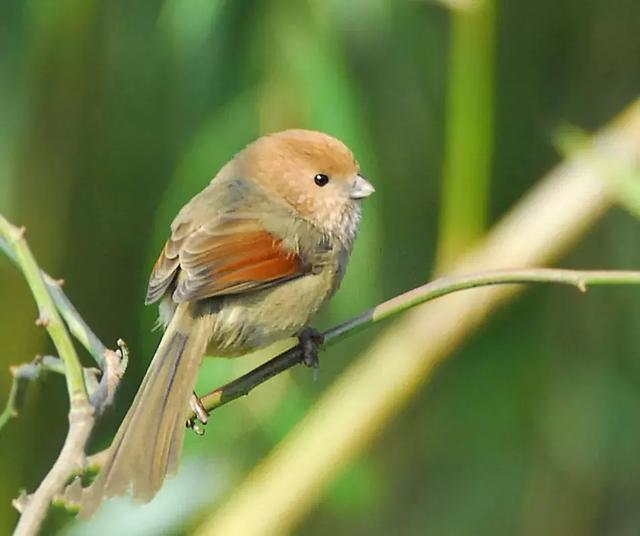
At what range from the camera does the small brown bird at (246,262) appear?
8.26 feet

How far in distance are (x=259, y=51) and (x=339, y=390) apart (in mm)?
910

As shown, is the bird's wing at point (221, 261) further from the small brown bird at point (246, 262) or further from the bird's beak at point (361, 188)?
the bird's beak at point (361, 188)

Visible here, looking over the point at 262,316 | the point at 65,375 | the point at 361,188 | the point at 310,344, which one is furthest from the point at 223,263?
the point at 65,375

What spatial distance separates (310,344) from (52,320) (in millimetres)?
918

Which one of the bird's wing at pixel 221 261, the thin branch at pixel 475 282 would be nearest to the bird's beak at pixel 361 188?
the bird's wing at pixel 221 261

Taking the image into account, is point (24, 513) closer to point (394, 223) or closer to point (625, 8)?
point (394, 223)

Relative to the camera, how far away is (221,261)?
2.86 m

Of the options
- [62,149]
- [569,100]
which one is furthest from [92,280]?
[569,100]

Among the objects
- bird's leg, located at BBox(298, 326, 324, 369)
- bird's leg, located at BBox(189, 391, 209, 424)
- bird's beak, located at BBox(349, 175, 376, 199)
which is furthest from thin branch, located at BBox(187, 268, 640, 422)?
bird's beak, located at BBox(349, 175, 376, 199)

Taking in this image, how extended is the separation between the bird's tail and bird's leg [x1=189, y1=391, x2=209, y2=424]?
0.25 ft

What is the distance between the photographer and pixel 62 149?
3.86 m

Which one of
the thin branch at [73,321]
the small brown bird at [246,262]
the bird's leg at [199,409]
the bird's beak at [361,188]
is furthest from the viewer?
the bird's beak at [361,188]

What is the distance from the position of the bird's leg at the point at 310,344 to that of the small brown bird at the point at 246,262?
2 centimetres

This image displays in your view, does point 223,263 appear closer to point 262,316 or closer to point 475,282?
point 262,316
